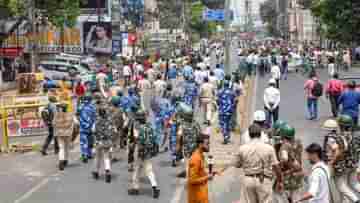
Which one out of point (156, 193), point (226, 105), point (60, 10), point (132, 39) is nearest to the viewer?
point (156, 193)

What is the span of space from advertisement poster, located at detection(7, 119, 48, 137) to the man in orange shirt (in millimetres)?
9695

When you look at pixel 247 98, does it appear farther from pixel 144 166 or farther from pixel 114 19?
pixel 114 19

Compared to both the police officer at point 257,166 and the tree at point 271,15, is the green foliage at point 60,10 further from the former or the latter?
the tree at point 271,15

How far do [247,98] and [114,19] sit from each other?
107 ft

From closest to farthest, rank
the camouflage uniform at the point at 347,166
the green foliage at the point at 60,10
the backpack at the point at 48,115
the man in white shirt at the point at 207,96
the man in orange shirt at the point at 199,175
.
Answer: the man in orange shirt at the point at 199,175
the camouflage uniform at the point at 347,166
the backpack at the point at 48,115
the man in white shirt at the point at 207,96
the green foliage at the point at 60,10

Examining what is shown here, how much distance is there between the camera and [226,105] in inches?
677

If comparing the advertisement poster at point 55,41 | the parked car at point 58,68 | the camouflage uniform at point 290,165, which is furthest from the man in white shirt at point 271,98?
the advertisement poster at point 55,41

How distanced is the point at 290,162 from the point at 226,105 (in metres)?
7.40

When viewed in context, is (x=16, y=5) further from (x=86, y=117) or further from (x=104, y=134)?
(x=104, y=134)

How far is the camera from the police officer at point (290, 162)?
9.77 metres

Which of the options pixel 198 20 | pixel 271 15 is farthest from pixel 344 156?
pixel 271 15

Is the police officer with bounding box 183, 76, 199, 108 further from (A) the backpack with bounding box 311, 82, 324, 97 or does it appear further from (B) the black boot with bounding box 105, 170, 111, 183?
(B) the black boot with bounding box 105, 170, 111, 183

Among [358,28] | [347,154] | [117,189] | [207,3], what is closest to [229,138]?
[117,189]

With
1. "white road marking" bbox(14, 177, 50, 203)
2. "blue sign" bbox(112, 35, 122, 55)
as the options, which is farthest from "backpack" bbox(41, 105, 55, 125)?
"blue sign" bbox(112, 35, 122, 55)
